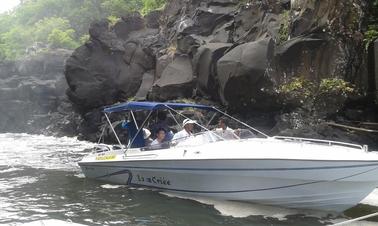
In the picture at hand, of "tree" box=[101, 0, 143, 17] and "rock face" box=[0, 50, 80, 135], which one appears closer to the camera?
"rock face" box=[0, 50, 80, 135]

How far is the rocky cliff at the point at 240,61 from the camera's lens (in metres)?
16.2

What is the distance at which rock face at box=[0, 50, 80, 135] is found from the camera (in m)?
37.2

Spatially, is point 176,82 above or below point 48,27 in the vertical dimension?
below

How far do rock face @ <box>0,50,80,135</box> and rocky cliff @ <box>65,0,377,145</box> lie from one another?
657 cm

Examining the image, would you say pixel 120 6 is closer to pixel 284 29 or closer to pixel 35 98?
pixel 35 98

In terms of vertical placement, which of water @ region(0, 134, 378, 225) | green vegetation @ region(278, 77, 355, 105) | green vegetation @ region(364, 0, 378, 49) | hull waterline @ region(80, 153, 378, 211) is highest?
green vegetation @ region(364, 0, 378, 49)

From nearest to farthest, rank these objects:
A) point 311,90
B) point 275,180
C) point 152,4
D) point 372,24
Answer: point 275,180 → point 372,24 → point 311,90 → point 152,4

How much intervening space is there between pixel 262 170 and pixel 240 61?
32.5 feet

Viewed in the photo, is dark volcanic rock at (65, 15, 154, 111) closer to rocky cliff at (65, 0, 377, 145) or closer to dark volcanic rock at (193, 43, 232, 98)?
rocky cliff at (65, 0, 377, 145)

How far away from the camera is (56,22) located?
58.8 m

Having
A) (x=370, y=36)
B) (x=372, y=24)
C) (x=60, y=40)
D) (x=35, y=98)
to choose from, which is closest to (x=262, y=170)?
(x=370, y=36)

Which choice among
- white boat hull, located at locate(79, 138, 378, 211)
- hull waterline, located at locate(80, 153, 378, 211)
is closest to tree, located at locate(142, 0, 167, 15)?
white boat hull, located at locate(79, 138, 378, 211)

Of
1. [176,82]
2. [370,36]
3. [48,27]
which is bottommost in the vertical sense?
[176,82]

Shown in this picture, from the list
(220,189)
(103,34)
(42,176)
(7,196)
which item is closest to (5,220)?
(7,196)
